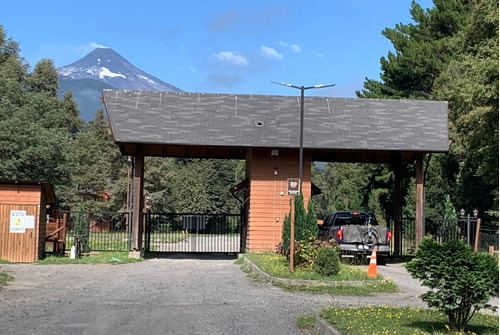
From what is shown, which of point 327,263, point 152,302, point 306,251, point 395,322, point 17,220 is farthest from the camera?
point 17,220

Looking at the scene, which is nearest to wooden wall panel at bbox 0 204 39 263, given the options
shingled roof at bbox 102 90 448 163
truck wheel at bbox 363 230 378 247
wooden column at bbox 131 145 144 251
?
wooden column at bbox 131 145 144 251

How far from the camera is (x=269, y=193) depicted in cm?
2638

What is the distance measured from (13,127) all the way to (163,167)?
2586 centimetres

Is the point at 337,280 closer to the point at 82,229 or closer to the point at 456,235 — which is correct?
the point at 82,229

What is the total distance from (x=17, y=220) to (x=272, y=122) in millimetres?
11057

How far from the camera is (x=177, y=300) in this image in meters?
13.2

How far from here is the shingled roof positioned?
25.1 m

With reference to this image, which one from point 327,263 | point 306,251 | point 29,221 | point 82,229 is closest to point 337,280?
point 327,263

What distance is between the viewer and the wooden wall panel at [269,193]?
26.1m

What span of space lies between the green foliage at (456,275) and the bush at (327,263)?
8.24m

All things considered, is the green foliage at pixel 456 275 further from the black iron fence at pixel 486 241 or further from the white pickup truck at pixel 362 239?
the black iron fence at pixel 486 241

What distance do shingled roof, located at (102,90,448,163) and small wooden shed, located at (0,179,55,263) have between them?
3904 millimetres

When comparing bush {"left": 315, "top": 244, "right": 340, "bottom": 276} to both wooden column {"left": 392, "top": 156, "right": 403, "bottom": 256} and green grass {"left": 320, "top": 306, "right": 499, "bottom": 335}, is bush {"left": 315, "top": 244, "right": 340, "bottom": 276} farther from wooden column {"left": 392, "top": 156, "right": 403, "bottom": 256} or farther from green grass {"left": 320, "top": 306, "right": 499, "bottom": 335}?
wooden column {"left": 392, "top": 156, "right": 403, "bottom": 256}

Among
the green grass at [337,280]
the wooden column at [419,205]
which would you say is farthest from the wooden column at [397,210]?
the green grass at [337,280]
